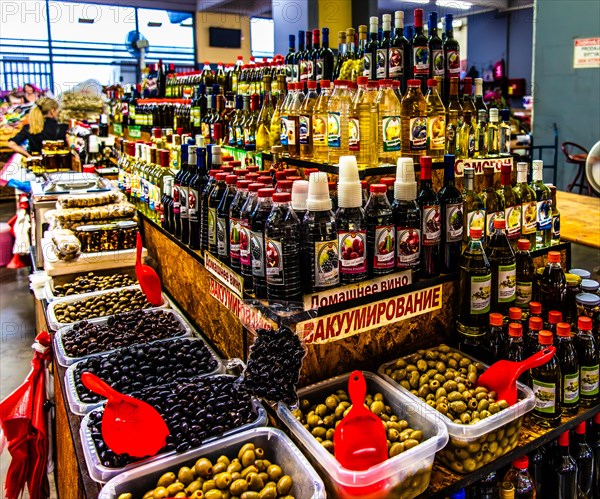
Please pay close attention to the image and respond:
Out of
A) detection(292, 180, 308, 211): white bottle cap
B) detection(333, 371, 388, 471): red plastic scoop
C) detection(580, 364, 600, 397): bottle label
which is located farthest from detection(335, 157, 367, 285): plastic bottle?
detection(580, 364, 600, 397): bottle label

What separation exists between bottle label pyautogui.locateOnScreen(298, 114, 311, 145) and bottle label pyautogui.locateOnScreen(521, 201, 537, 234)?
35.9 inches

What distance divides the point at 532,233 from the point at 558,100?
6.56 meters

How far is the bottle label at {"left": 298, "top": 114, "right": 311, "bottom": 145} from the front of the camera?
211 cm

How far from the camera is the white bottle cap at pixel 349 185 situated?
1.64 m

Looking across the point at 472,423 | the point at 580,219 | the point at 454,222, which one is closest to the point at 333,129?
the point at 454,222

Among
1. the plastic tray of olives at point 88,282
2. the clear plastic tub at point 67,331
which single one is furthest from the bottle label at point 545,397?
the plastic tray of olives at point 88,282

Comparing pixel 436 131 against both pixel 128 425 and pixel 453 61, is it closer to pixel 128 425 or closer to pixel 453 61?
pixel 453 61

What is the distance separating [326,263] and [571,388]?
3.15ft

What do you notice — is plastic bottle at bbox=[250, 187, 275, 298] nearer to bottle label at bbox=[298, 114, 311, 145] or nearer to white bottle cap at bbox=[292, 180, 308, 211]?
white bottle cap at bbox=[292, 180, 308, 211]

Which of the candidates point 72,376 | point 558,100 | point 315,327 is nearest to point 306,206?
point 315,327

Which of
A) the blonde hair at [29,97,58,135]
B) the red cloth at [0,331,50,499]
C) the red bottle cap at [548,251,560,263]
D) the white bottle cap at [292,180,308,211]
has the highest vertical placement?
the blonde hair at [29,97,58,135]

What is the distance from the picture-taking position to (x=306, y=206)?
1653 mm

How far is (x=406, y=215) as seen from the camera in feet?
5.80

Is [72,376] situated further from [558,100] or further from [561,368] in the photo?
[558,100]
